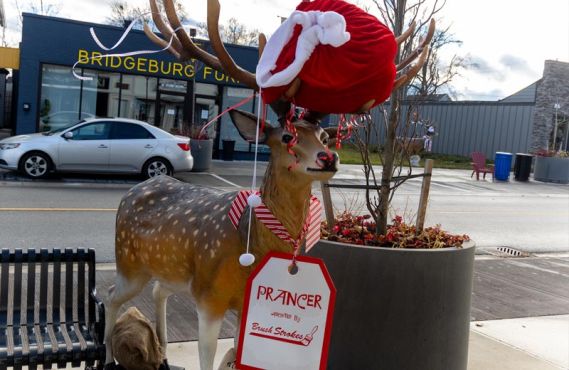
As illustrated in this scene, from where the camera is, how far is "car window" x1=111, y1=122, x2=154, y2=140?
15.5m

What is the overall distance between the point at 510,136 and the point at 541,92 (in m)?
3.11

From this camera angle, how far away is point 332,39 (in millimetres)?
2371

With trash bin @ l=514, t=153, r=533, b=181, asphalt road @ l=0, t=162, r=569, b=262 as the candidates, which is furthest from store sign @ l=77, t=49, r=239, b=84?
trash bin @ l=514, t=153, r=533, b=181

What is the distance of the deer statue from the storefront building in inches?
616

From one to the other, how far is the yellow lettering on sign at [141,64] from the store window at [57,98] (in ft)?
6.77

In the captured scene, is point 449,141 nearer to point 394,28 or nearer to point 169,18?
point 394,28

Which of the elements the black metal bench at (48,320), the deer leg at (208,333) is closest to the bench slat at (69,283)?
the black metal bench at (48,320)

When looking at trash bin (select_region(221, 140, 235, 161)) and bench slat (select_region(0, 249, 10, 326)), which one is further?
trash bin (select_region(221, 140, 235, 161))

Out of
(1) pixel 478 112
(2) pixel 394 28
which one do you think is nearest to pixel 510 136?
(1) pixel 478 112

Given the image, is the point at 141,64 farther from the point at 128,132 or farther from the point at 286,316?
the point at 286,316

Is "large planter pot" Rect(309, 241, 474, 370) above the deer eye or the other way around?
the other way around

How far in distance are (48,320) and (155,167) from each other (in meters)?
12.5

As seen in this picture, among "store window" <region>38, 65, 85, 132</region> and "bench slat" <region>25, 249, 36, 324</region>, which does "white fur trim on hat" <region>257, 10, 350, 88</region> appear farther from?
"store window" <region>38, 65, 85, 132</region>

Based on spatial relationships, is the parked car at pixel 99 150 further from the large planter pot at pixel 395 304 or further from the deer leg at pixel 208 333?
the deer leg at pixel 208 333
